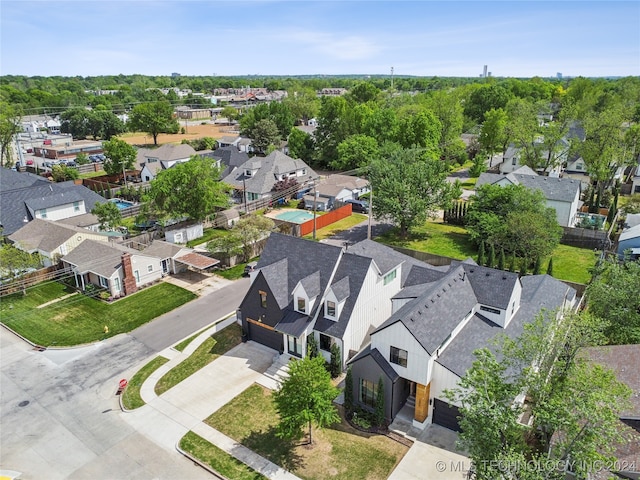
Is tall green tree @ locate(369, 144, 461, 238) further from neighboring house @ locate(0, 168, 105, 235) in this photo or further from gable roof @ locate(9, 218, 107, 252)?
neighboring house @ locate(0, 168, 105, 235)

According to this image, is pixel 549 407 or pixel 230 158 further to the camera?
pixel 230 158

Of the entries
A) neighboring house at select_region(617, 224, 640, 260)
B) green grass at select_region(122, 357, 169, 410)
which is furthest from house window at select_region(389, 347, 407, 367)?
Result: neighboring house at select_region(617, 224, 640, 260)

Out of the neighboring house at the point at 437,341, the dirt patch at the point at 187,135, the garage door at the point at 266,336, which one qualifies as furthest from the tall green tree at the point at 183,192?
the dirt patch at the point at 187,135

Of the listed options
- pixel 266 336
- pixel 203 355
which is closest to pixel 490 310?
pixel 266 336

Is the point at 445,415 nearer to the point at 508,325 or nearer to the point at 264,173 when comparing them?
the point at 508,325

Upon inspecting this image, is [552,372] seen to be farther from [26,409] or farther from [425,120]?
[425,120]

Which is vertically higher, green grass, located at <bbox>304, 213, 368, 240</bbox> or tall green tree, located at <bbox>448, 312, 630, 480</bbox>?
tall green tree, located at <bbox>448, 312, 630, 480</bbox>
